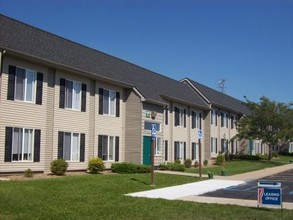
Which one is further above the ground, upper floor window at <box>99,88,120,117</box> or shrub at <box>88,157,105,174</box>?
upper floor window at <box>99,88,120,117</box>

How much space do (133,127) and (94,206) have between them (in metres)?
17.4

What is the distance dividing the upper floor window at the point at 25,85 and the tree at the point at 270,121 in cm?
3065

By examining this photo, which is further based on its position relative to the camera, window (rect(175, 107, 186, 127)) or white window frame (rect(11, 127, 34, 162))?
window (rect(175, 107, 186, 127))

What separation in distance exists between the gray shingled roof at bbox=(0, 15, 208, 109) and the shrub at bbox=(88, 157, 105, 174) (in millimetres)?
5088

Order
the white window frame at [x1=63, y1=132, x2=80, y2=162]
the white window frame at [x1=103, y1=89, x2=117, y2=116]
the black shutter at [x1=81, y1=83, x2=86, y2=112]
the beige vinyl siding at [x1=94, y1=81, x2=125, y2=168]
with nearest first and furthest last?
the white window frame at [x1=63, y1=132, x2=80, y2=162] < the black shutter at [x1=81, y1=83, x2=86, y2=112] < the beige vinyl siding at [x1=94, y1=81, x2=125, y2=168] < the white window frame at [x1=103, y1=89, x2=117, y2=116]

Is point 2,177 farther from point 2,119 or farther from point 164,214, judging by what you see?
point 164,214

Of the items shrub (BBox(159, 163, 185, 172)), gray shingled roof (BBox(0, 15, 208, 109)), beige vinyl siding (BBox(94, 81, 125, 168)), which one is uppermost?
gray shingled roof (BBox(0, 15, 208, 109))

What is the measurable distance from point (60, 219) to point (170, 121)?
2659 centimetres

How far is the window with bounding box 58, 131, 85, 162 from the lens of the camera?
24.5 meters

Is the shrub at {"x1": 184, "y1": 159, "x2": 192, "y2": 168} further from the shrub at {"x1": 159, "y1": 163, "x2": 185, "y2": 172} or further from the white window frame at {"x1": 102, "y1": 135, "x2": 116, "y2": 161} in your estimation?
the white window frame at {"x1": 102, "y1": 135, "x2": 116, "y2": 161}

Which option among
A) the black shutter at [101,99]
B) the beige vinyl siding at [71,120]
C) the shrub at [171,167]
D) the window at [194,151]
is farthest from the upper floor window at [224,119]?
the beige vinyl siding at [71,120]

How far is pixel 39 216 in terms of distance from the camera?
11609 mm

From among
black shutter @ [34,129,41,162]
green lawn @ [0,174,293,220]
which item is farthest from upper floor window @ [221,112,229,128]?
green lawn @ [0,174,293,220]

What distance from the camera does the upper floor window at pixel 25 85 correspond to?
21.4 m
